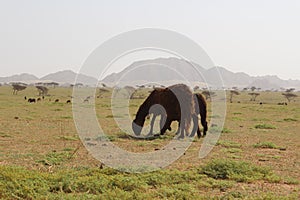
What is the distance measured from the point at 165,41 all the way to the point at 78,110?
59.2ft

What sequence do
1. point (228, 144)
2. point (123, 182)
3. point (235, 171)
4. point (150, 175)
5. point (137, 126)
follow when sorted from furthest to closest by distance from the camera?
point (137, 126) → point (228, 144) → point (235, 171) → point (150, 175) → point (123, 182)

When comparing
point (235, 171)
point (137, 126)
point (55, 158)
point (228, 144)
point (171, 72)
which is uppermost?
point (171, 72)

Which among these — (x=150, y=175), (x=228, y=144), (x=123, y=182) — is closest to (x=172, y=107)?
(x=228, y=144)

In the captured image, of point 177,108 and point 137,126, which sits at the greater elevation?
point 177,108

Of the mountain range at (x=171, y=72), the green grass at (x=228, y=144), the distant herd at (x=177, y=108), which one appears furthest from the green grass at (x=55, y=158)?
the green grass at (x=228, y=144)

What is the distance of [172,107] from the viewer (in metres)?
16.4

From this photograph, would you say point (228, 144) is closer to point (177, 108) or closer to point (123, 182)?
point (177, 108)

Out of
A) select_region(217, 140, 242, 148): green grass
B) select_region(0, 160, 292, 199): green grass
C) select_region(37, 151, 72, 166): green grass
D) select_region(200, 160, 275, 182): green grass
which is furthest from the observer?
select_region(217, 140, 242, 148): green grass

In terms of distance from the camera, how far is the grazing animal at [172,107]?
1606 cm

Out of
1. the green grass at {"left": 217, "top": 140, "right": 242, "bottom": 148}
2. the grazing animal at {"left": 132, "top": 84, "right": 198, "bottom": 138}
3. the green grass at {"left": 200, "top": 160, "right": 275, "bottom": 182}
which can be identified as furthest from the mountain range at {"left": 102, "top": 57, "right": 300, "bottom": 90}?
the green grass at {"left": 200, "top": 160, "right": 275, "bottom": 182}

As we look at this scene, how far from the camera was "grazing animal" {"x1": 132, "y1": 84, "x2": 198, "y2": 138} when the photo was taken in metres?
16.1

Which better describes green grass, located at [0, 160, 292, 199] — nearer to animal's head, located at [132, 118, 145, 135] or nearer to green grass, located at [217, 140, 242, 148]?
green grass, located at [217, 140, 242, 148]

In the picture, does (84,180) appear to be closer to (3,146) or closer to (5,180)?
(5,180)

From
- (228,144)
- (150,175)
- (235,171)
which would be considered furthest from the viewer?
(228,144)
